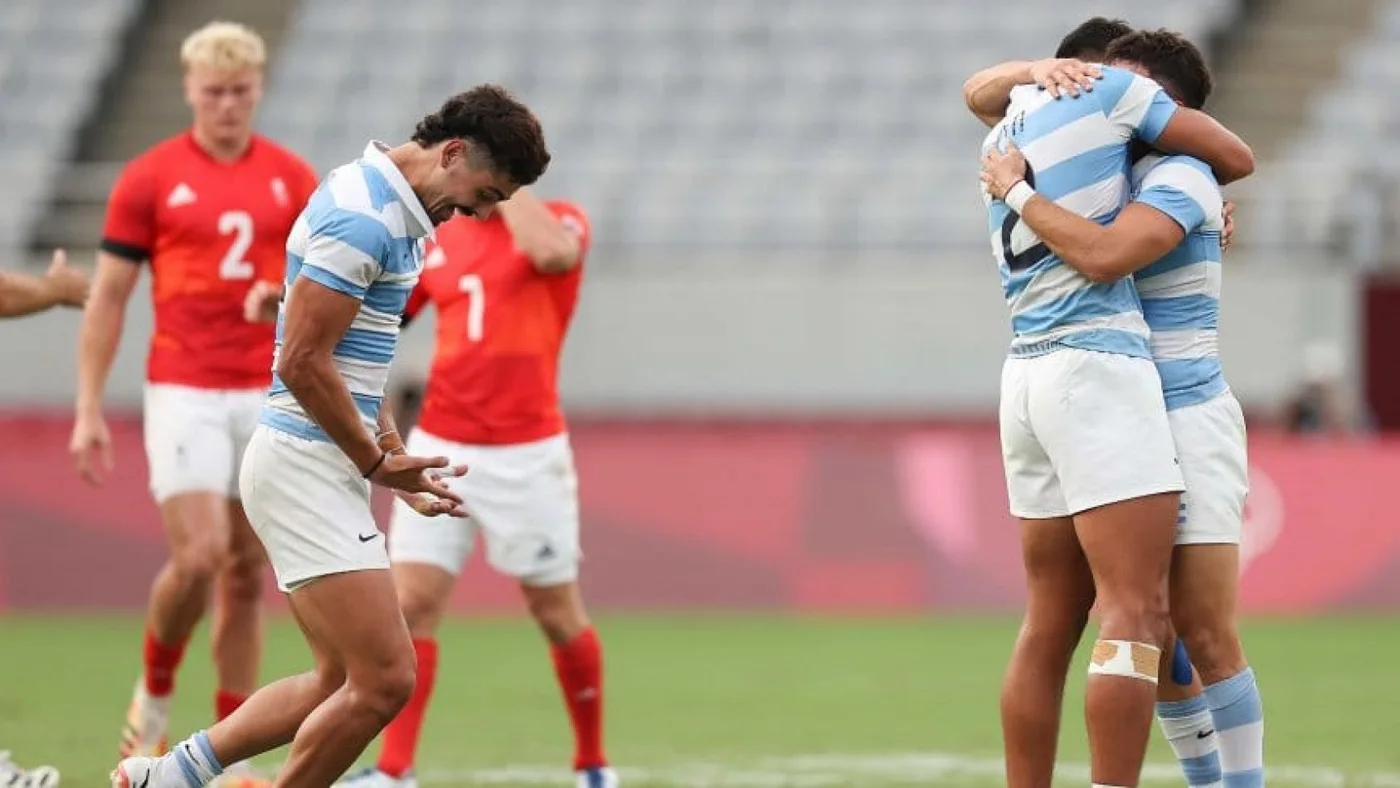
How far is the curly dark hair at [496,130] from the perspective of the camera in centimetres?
628

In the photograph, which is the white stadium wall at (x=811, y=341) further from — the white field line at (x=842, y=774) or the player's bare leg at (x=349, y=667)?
the player's bare leg at (x=349, y=667)

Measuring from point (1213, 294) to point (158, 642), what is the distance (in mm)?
4183

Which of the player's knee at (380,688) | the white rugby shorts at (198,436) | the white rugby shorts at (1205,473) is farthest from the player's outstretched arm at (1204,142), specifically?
the white rugby shorts at (198,436)

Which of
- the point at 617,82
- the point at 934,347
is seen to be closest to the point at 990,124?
the point at 934,347

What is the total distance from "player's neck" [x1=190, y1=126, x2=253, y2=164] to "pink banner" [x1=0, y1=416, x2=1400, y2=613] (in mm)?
7422

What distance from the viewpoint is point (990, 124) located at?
7125 mm

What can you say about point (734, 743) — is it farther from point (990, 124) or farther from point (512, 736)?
point (990, 124)

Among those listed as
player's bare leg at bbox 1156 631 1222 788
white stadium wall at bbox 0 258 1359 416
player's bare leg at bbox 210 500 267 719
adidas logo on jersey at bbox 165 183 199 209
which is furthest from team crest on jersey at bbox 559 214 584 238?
white stadium wall at bbox 0 258 1359 416

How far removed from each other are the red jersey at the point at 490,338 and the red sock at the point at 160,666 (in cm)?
127

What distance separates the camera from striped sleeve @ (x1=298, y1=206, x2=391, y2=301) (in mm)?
6230

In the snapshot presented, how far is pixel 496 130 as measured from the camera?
20.6ft

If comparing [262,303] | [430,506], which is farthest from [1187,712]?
[262,303]

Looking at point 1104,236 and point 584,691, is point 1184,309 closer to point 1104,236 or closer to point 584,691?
point 1104,236

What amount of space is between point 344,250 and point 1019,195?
73.7 inches
